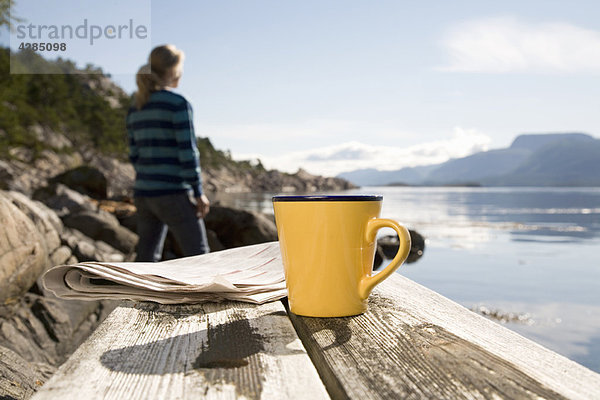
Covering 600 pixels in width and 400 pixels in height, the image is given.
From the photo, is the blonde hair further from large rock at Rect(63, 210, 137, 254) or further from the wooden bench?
large rock at Rect(63, 210, 137, 254)

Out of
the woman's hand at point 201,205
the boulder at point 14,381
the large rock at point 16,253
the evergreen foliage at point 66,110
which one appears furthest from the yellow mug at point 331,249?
the evergreen foliage at point 66,110

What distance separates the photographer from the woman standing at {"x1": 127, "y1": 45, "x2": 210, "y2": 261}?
324 cm

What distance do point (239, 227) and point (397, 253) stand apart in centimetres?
737

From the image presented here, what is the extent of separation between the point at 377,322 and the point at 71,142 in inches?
1615

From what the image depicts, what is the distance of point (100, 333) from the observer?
828mm

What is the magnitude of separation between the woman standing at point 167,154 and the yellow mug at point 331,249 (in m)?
2.41

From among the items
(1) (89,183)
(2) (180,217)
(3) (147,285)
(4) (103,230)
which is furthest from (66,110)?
(3) (147,285)

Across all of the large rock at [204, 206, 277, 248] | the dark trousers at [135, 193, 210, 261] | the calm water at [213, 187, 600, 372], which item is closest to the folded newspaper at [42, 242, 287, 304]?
the dark trousers at [135, 193, 210, 261]

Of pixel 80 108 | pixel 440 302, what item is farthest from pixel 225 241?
pixel 80 108

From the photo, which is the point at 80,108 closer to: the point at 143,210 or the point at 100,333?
the point at 143,210

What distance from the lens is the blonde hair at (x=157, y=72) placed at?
3.24 metres

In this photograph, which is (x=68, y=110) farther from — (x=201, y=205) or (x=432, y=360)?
(x=432, y=360)

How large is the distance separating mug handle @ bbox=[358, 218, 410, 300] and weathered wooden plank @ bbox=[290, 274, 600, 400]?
0.20 feet

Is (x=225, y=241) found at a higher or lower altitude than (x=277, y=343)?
lower
